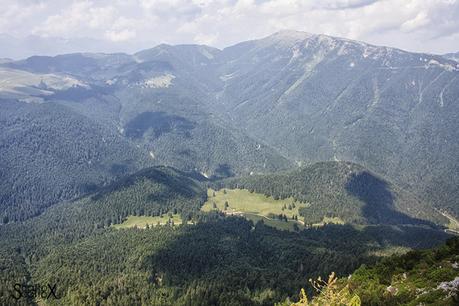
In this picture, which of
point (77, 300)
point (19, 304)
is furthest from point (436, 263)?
point (19, 304)

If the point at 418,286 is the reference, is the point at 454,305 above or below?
above

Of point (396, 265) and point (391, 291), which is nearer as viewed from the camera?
point (391, 291)

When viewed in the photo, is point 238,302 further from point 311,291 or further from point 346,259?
point 346,259

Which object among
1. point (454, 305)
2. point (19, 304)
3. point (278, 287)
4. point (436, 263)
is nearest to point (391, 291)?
point (436, 263)

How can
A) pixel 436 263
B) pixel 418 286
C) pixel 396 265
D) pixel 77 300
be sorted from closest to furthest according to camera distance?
pixel 418 286, pixel 436 263, pixel 396 265, pixel 77 300

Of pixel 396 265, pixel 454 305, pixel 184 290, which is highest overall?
pixel 454 305

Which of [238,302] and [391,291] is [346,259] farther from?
[391,291]

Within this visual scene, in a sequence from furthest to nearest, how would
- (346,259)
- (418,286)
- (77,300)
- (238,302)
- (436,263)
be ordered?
(346,259)
(77,300)
(238,302)
(436,263)
(418,286)

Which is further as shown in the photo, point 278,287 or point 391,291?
point 278,287

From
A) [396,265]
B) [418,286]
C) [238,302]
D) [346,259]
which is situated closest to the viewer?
[418,286]
